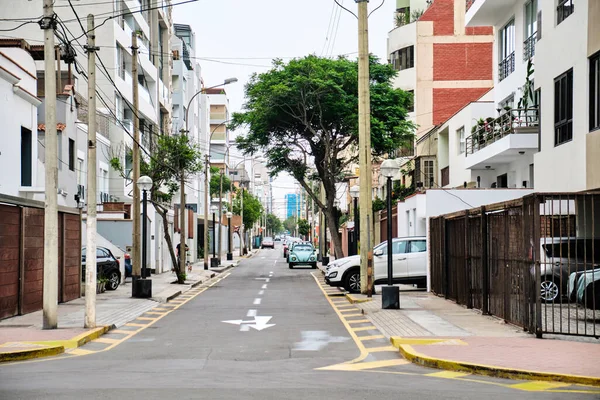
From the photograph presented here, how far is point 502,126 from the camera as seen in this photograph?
3067 centimetres

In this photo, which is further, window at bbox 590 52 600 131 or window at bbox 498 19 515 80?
window at bbox 498 19 515 80

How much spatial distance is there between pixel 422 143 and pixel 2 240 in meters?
35.1

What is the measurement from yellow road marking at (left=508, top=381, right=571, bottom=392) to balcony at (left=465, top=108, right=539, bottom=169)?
1928cm

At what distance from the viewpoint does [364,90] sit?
2423cm

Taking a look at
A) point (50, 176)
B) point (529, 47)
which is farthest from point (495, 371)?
point (529, 47)

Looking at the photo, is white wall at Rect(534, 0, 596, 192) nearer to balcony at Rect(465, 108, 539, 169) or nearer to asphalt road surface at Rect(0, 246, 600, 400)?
balcony at Rect(465, 108, 539, 169)

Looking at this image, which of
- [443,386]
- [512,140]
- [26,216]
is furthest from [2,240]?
[512,140]

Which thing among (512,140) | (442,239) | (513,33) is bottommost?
(442,239)

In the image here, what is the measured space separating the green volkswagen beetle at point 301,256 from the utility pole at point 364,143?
27.4 meters

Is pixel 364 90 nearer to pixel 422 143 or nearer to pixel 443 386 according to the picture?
pixel 443 386

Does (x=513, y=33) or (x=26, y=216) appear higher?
(x=513, y=33)

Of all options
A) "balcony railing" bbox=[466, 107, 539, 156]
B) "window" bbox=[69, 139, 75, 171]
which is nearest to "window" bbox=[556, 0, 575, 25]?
"balcony railing" bbox=[466, 107, 539, 156]

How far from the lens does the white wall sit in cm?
1947

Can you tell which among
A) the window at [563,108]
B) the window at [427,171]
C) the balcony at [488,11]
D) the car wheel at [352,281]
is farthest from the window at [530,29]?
the window at [427,171]
